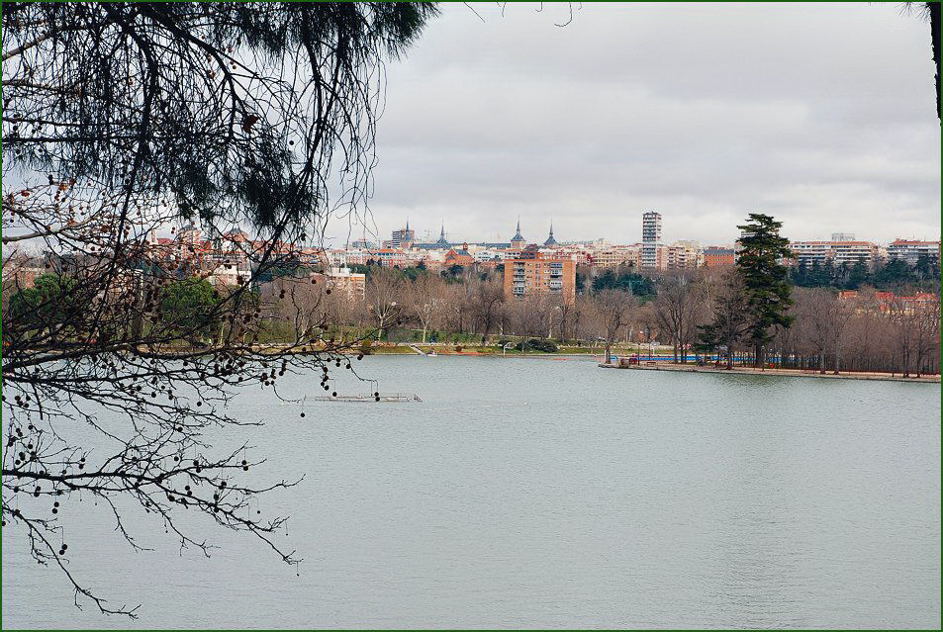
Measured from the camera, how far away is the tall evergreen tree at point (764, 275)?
30.0 m

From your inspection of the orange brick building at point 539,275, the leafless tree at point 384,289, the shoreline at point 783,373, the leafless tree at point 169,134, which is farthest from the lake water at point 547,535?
the orange brick building at point 539,275

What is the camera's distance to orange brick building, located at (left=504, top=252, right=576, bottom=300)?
180 ft

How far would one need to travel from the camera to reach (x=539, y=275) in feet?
185

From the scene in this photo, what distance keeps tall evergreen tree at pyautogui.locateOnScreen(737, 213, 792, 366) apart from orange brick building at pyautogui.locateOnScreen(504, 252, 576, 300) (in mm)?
22579

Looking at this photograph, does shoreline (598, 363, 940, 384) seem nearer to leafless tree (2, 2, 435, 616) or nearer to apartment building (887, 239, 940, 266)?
apartment building (887, 239, 940, 266)

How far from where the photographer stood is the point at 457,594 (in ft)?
27.4

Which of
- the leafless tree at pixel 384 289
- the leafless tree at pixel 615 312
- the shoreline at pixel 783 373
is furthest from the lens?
the leafless tree at pixel 615 312

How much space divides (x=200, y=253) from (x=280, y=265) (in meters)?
0.41

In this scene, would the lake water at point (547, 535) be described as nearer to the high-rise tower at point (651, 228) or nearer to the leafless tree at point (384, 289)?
the leafless tree at point (384, 289)

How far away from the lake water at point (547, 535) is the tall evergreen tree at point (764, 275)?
1106 cm

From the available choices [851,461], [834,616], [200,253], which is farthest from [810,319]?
[200,253]

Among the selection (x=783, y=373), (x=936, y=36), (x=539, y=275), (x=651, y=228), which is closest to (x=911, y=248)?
(x=539, y=275)

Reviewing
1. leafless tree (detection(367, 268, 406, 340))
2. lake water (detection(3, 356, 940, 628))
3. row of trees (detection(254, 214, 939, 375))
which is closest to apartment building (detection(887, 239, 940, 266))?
row of trees (detection(254, 214, 939, 375))

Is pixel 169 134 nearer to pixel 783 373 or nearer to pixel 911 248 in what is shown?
pixel 783 373
